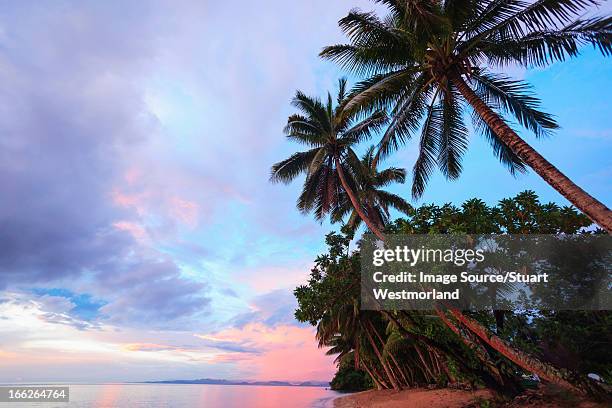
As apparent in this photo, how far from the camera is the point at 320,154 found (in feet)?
75.6

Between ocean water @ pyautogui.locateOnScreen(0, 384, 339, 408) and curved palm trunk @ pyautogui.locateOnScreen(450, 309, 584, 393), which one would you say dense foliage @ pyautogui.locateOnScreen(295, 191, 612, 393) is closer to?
curved palm trunk @ pyautogui.locateOnScreen(450, 309, 584, 393)

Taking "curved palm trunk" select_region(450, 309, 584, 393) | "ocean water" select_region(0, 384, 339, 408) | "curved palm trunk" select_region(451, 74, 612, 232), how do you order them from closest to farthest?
"curved palm trunk" select_region(451, 74, 612, 232), "curved palm trunk" select_region(450, 309, 584, 393), "ocean water" select_region(0, 384, 339, 408)

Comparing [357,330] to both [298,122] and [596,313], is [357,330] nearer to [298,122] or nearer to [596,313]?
[298,122]

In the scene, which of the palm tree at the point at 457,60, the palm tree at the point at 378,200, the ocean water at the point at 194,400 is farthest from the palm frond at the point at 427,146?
the ocean water at the point at 194,400

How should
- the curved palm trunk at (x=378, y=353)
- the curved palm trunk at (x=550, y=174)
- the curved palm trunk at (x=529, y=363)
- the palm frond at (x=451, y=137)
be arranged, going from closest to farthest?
the curved palm trunk at (x=550, y=174), the curved palm trunk at (x=529, y=363), the palm frond at (x=451, y=137), the curved palm trunk at (x=378, y=353)

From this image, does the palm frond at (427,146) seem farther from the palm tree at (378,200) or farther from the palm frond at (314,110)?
the palm tree at (378,200)

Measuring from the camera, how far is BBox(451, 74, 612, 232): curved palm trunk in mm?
8523

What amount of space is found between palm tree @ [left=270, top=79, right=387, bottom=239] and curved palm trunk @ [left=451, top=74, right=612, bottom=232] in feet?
34.5

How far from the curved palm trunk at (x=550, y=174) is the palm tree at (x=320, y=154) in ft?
34.5

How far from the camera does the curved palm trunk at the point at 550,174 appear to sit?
8.52 meters

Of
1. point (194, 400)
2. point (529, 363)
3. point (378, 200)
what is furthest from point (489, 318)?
point (194, 400)

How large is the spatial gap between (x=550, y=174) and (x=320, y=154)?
47.8 feet

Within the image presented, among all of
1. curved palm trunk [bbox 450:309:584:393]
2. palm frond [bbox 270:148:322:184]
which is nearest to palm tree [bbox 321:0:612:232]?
curved palm trunk [bbox 450:309:584:393]

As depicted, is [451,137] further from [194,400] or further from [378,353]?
[194,400]
